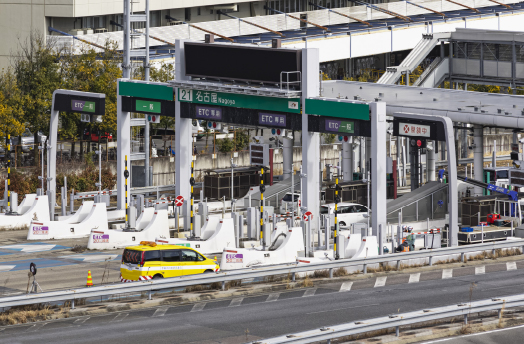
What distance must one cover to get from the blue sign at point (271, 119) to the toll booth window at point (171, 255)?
10994mm

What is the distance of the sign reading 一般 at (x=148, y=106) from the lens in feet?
138

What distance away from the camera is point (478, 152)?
44.6 meters

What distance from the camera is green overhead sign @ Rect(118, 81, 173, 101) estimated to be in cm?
4166

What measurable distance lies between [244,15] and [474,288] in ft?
223

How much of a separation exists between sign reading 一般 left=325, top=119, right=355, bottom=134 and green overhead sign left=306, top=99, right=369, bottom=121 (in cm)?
29

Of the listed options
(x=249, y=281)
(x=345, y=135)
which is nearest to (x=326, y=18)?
(x=345, y=135)

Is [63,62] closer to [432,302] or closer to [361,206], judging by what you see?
[361,206]

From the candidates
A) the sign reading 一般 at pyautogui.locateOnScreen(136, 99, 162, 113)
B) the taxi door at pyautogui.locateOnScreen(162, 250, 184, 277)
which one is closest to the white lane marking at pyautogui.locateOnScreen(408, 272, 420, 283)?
the taxi door at pyautogui.locateOnScreen(162, 250, 184, 277)

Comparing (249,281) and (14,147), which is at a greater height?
(14,147)

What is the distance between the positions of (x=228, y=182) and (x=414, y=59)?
594 inches

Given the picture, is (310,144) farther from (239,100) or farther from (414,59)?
(414,59)

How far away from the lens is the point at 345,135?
36.5m

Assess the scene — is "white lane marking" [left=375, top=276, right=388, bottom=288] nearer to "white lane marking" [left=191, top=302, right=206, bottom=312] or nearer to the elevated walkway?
"white lane marking" [left=191, top=302, right=206, bottom=312]

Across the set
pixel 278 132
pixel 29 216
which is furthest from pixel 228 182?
pixel 29 216
